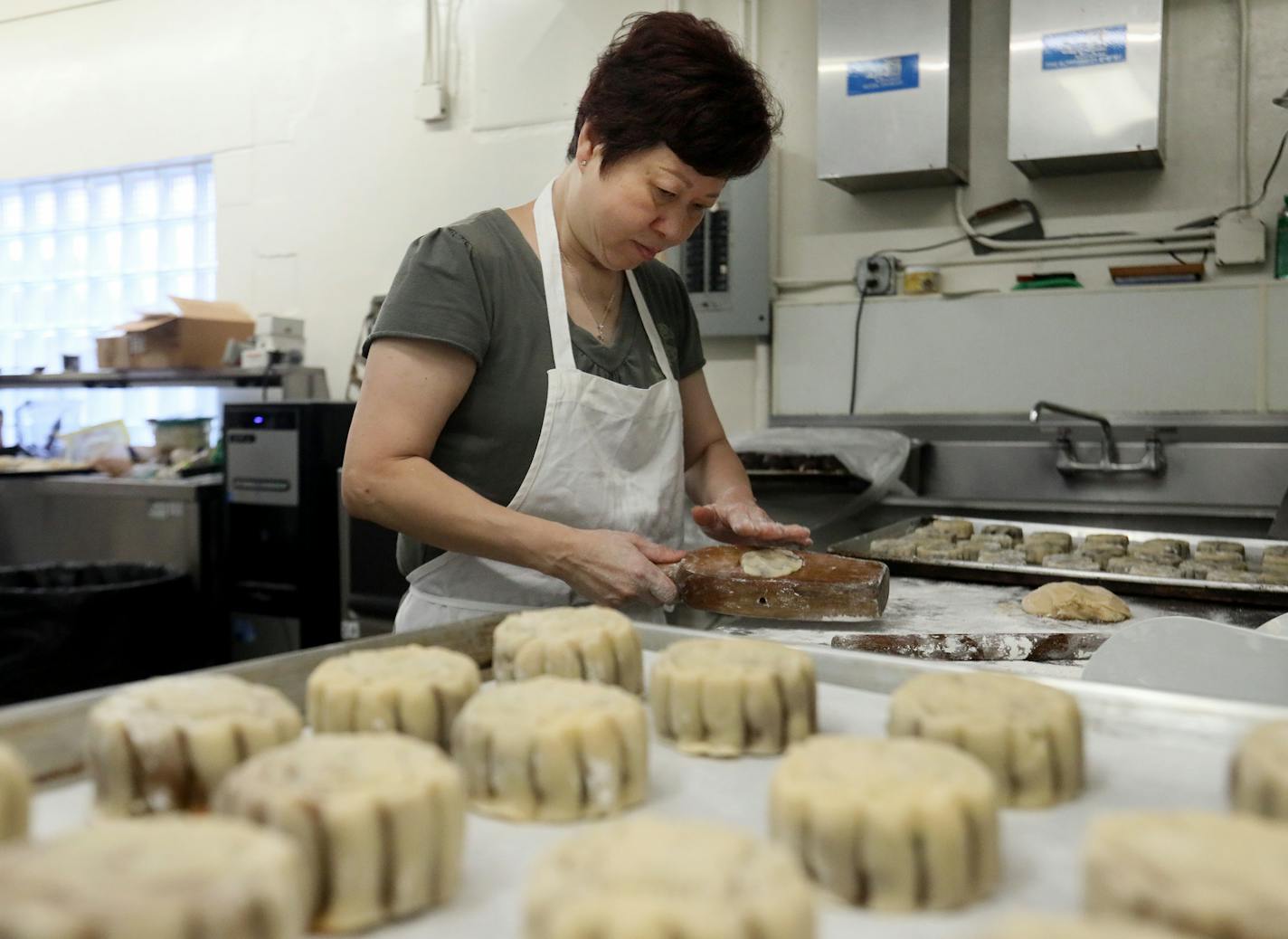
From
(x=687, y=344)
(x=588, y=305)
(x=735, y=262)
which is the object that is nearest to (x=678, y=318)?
(x=687, y=344)

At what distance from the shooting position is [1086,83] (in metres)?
3.10

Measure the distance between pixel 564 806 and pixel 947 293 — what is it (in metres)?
3.19

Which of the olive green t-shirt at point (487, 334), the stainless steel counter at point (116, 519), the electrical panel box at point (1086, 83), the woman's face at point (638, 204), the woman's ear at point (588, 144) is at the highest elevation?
the electrical panel box at point (1086, 83)

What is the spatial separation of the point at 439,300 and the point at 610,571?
1.56 feet

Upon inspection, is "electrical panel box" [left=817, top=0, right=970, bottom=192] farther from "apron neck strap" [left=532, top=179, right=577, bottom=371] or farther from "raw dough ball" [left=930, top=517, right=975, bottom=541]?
"apron neck strap" [left=532, top=179, right=577, bottom=371]

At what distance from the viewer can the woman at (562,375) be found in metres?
1.48

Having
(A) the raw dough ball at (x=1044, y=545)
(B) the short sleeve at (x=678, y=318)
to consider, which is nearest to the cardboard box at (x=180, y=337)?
(B) the short sleeve at (x=678, y=318)

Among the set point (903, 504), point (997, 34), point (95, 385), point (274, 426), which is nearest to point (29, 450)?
point (95, 385)

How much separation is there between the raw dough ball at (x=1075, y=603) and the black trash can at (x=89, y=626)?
290 centimetres

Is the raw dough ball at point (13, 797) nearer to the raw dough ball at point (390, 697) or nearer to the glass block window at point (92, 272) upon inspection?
the raw dough ball at point (390, 697)

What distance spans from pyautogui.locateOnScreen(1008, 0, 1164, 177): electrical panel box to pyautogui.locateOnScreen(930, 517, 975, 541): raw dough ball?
1375mm

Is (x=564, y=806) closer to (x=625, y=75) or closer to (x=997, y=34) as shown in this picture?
(x=625, y=75)

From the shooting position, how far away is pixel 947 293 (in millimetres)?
3562

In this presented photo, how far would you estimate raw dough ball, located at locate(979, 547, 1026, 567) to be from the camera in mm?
Result: 2005
